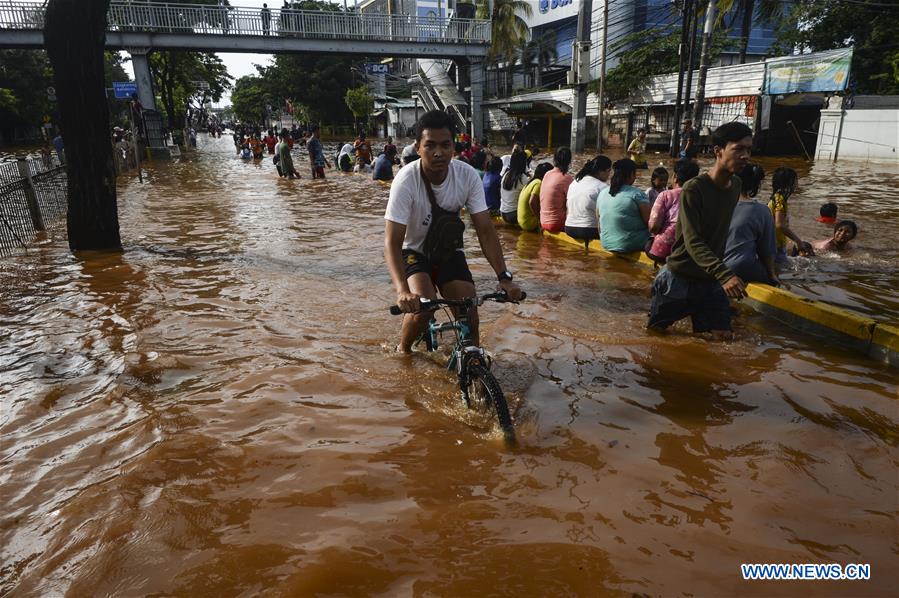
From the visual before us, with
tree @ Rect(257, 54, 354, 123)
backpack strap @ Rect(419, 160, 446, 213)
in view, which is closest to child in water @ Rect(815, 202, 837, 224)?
backpack strap @ Rect(419, 160, 446, 213)

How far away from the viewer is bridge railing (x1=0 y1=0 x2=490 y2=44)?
25.4 m

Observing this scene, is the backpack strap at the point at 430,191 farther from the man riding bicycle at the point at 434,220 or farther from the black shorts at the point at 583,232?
the black shorts at the point at 583,232

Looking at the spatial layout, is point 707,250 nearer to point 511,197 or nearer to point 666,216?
point 666,216

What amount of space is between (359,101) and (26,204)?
139 feet

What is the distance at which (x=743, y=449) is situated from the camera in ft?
10.8

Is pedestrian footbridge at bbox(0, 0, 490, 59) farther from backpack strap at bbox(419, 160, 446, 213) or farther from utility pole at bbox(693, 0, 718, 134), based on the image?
backpack strap at bbox(419, 160, 446, 213)

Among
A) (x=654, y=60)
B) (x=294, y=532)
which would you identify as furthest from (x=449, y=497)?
(x=654, y=60)

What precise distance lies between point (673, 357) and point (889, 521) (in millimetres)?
2041

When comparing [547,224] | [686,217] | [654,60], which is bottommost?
[547,224]

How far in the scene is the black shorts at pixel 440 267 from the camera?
3.86 meters

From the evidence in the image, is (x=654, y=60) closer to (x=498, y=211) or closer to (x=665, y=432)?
(x=498, y=211)

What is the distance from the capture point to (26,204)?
31.6 ft

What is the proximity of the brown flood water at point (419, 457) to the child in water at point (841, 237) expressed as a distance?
1.51 m

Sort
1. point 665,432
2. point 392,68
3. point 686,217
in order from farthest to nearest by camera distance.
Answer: point 392,68 → point 686,217 → point 665,432
